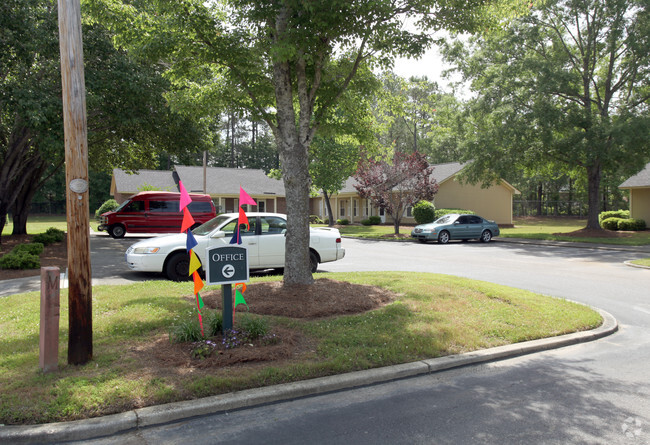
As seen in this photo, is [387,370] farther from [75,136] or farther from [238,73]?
[238,73]

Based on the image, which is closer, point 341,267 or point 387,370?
point 387,370

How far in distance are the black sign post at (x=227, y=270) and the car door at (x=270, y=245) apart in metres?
5.59

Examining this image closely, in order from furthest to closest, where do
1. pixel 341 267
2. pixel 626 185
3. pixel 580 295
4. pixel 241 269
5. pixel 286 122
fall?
pixel 626 185
pixel 341 267
pixel 580 295
pixel 286 122
pixel 241 269

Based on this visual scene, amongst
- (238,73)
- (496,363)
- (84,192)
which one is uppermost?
(238,73)

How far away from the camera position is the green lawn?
168 inches

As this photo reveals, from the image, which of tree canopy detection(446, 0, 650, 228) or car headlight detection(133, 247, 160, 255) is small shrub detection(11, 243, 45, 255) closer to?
car headlight detection(133, 247, 160, 255)

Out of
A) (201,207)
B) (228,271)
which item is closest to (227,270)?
(228,271)

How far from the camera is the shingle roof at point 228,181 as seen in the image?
1583 inches

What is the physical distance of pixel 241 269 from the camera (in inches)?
216

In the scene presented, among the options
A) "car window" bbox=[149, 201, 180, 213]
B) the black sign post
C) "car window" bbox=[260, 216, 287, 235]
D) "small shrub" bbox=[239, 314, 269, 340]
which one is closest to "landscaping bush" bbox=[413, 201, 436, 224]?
"car window" bbox=[149, 201, 180, 213]

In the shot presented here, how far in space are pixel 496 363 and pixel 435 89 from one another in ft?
177

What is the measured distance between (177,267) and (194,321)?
4.97 meters

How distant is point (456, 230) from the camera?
79.3 ft

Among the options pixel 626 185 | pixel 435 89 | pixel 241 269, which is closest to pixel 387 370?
pixel 241 269
